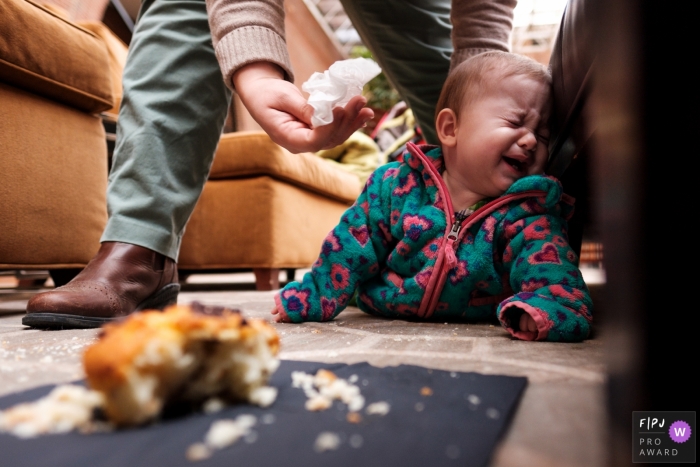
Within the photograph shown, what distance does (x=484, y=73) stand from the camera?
3.15 ft

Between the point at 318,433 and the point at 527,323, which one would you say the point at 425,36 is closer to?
the point at 527,323

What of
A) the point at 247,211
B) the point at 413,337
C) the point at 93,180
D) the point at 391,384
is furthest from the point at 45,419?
the point at 247,211

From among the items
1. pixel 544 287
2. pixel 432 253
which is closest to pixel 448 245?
pixel 432 253

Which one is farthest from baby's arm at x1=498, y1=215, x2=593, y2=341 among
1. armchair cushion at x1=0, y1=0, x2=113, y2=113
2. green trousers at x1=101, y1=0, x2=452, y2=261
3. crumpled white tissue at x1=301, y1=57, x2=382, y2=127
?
armchair cushion at x1=0, y1=0, x2=113, y2=113

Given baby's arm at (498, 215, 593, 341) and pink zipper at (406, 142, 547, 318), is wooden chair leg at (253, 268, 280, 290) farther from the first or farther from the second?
baby's arm at (498, 215, 593, 341)

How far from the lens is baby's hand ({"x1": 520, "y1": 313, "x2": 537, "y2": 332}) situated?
2.24 feet

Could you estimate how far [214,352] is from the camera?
0.36m

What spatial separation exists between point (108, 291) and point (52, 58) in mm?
673

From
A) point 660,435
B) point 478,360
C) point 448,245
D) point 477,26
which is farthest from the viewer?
point 477,26

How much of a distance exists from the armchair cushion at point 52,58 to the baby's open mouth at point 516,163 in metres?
1.05

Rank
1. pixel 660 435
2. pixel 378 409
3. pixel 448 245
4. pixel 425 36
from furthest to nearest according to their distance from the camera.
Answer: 1. pixel 425 36
2. pixel 448 245
3. pixel 378 409
4. pixel 660 435

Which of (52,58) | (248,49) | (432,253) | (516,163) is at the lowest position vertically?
(432,253)

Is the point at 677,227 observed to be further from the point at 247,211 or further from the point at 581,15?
the point at 247,211

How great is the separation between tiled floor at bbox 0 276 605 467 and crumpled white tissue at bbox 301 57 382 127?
0.32m
